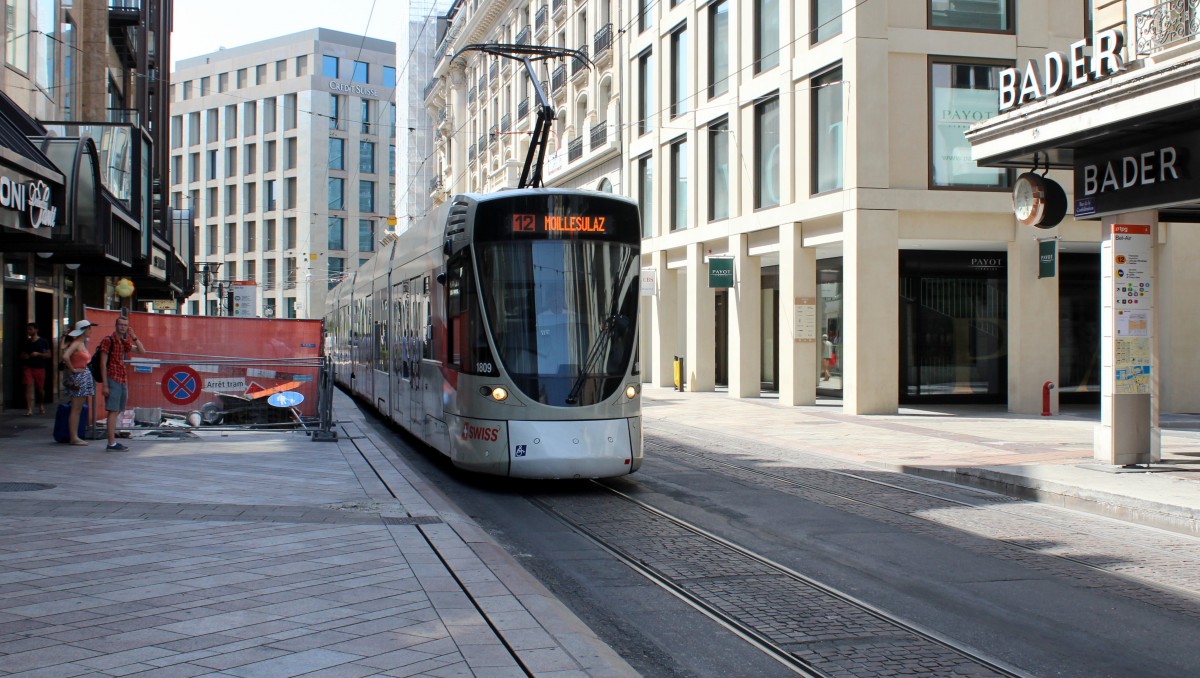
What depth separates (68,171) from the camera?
16.4m

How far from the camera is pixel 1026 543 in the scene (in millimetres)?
9047

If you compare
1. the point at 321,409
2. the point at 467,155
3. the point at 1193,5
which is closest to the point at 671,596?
the point at 1193,5

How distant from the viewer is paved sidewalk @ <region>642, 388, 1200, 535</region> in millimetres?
11080

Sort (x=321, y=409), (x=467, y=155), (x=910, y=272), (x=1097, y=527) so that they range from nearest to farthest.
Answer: (x=1097, y=527), (x=321, y=409), (x=910, y=272), (x=467, y=155)

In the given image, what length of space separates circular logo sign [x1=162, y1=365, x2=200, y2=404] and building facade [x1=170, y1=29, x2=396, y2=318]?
211ft

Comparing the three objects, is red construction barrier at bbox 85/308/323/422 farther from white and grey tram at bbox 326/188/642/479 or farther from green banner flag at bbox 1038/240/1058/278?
green banner flag at bbox 1038/240/1058/278

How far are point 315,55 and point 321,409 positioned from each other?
72230mm

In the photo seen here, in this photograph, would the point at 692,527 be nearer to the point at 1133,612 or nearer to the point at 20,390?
the point at 1133,612

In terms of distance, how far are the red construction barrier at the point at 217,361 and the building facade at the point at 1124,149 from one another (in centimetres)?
1140

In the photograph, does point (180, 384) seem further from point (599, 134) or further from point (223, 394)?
point (599, 134)

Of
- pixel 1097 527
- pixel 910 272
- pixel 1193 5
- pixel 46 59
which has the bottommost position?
pixel 1097 527

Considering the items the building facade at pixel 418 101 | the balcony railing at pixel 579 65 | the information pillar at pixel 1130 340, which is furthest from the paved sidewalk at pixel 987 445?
the building facade at pixel 418 101

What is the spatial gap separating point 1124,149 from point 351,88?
255 feet

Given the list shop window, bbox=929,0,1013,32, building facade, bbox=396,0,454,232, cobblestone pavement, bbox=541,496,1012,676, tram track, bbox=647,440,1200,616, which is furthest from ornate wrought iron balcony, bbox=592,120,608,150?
building facade, bbox=396,0,454,232
